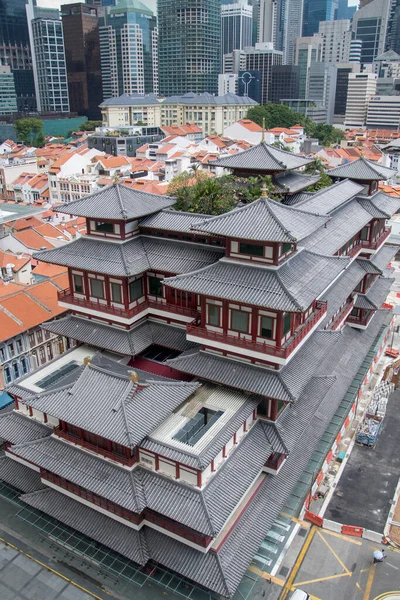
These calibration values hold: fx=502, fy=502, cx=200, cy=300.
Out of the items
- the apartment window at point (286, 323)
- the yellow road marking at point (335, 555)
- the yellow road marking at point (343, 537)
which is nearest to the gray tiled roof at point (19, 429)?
the apartment window at point (286, 323)

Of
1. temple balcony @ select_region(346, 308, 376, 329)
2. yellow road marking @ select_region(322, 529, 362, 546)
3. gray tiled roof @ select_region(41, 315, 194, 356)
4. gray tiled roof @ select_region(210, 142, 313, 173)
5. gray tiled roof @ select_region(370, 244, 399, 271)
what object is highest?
gray tiled roof @ select_region(210, 142, 313, 173)

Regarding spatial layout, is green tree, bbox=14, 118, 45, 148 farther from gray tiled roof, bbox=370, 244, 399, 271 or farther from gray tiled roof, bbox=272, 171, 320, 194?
gray tiled roof, bbox=370, 244, 399, 271

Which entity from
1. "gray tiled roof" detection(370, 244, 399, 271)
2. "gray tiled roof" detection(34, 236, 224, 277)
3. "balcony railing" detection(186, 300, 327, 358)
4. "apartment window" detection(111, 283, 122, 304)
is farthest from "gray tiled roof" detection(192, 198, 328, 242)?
"gray tiled roof" detection(370, 244, 399, 271)

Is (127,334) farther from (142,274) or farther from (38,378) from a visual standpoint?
(38,378)

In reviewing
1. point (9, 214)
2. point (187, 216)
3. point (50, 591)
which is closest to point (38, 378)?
point (50, 591)

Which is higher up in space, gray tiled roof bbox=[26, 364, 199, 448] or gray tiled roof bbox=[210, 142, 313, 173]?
gray tiled roof bbox=[210, 142, 313, 173]

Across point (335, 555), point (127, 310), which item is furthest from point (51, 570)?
point (335, 555)

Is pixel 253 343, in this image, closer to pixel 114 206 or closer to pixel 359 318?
pixel 114 206
